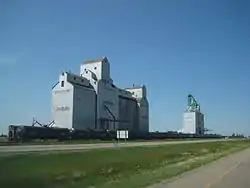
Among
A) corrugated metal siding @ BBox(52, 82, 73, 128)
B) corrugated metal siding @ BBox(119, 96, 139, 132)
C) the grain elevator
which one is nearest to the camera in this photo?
corrugated metal siding @ BBox(52, 82, 73, 128)

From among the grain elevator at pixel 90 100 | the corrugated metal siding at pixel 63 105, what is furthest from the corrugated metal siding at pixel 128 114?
the corrugated metal siding at pixel 63 105

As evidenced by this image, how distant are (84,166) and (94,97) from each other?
327ft

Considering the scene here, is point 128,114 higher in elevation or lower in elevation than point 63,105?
lower

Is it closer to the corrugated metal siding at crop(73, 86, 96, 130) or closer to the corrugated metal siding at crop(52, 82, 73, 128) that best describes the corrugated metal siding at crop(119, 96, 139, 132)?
the corrugated metal siding at crop(73, 86, 96, 130)

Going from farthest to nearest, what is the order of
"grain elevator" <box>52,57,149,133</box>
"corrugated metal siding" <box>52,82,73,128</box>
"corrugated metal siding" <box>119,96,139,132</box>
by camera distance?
"corrugated metal siding" <box>119,96,139,132</box>
"grain elevator" <box>52,57,149,133</box>
"corrugated metal siding" <box>52,82,73,128</box>

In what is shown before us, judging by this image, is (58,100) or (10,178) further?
(58,100)

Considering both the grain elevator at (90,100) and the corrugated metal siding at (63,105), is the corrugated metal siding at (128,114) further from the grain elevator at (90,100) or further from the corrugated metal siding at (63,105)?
the corrugated metal siding at (63,105)

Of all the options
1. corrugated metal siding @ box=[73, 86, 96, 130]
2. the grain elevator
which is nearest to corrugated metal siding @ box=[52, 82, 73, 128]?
the grain elevator

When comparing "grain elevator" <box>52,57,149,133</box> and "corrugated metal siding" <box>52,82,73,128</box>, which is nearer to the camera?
"corrugated metal siding" <box>52,82,73,128</box>

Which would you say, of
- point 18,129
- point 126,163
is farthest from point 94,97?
point 126,163

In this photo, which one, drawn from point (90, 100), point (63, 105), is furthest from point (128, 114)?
point (63, 105)

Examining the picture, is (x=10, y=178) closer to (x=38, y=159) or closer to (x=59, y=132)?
(x=38, y=159)

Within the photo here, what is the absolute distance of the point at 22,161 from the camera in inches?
805

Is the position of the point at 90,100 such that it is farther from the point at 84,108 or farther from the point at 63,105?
the point at 63,105
